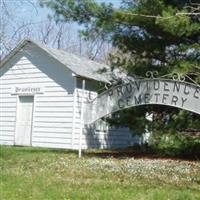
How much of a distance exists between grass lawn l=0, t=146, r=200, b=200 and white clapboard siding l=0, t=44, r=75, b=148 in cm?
738

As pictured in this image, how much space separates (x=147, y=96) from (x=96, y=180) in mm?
5596

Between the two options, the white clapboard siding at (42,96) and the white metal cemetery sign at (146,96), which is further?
the white clapboard siding at (42,96)

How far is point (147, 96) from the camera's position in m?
16.5

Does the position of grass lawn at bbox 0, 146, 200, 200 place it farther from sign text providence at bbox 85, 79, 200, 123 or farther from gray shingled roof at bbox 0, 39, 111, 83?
gray shingled roof at bbox 0, 39, 111, 83

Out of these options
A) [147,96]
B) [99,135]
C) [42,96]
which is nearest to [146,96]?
[147,96]

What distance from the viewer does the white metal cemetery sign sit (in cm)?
1531

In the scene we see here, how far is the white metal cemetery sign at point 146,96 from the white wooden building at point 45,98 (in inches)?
188

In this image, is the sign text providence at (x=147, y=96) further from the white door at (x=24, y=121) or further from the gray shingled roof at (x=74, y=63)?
the white door at (x=24, y=121)

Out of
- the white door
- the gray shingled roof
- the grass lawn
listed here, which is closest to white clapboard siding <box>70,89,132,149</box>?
the gray shingled roof

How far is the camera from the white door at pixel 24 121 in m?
24.3

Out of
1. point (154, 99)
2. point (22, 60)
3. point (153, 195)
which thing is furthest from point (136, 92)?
point (22, 60)

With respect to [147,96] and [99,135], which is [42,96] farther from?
[147,96]

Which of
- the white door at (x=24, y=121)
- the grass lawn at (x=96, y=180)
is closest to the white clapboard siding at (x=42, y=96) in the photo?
the white door at (x=24, y=121)

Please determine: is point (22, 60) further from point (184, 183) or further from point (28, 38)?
point (184, 183)
